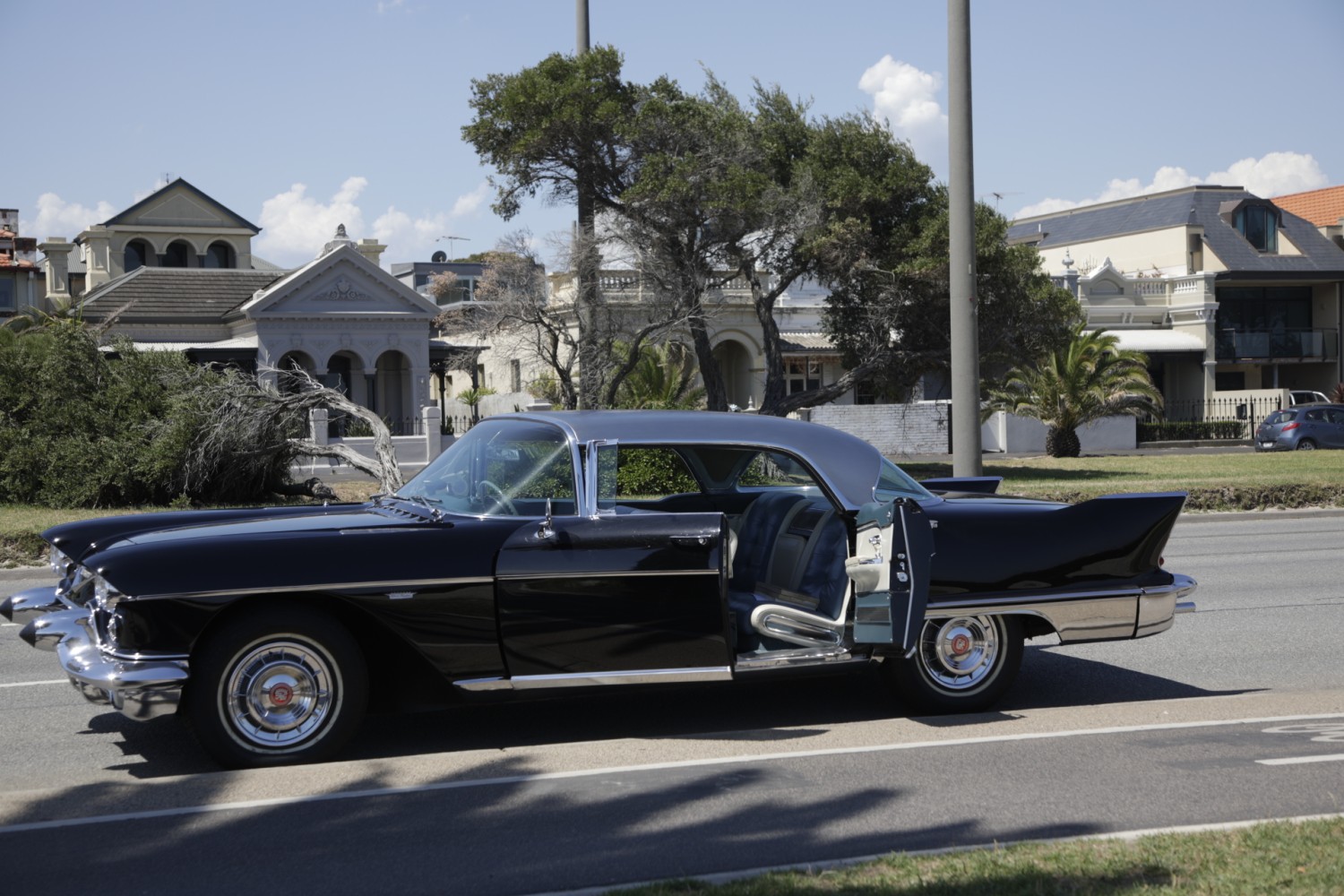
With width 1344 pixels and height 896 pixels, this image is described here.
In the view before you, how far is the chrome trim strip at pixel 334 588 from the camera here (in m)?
5.68

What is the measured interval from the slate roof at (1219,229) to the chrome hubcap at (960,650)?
46608 millimetres

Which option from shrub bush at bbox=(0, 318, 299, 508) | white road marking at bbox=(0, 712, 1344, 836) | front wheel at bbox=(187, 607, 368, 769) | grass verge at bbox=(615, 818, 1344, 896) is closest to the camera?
grass verge at bbox=(615, 818, 1344, 896)

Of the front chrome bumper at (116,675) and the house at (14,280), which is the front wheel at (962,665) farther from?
the house at (14,280)

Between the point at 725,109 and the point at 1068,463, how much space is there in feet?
40.6

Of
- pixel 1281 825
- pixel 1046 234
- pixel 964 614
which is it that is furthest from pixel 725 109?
pixel 1046 234

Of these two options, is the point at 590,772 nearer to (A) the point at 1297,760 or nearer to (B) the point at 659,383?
(A) the point at 1297,760

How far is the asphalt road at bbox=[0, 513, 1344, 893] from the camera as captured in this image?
468 cm

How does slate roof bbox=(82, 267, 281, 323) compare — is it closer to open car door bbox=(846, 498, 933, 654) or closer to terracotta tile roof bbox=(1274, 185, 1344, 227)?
open car door bbox=(846, 498, 933, 654)

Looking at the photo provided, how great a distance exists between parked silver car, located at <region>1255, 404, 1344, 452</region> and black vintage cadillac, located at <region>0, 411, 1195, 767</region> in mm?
33806

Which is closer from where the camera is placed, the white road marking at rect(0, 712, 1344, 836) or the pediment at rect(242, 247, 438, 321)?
the white road marking at rect(0, 712, 1344, 836)

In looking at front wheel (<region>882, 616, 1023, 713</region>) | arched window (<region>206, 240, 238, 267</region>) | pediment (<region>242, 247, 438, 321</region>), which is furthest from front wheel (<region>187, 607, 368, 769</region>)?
arched window (<region>206, 240, 238, 267</region>)

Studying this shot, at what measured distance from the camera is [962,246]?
15.2 metres

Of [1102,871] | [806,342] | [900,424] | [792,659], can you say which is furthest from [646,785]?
[806,342]

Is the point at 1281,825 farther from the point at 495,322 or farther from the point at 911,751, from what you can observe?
the point at 495,322
